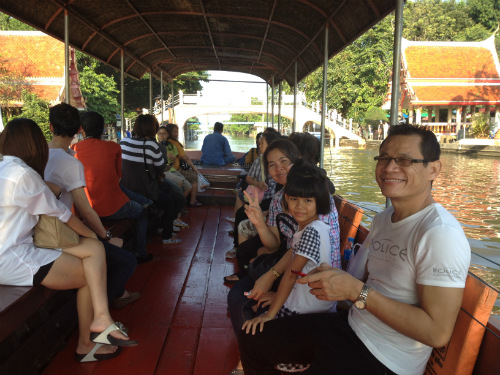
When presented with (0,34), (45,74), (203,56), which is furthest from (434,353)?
(0,34)

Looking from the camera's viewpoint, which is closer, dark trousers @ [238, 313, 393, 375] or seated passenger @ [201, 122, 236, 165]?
dark trousers @ [238, 313, 393, 375]

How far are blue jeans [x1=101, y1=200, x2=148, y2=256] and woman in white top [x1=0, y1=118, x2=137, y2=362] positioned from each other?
129 cm

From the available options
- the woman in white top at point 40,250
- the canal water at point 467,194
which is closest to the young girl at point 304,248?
the woman in white top at point 40,250

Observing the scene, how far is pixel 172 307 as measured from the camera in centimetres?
298

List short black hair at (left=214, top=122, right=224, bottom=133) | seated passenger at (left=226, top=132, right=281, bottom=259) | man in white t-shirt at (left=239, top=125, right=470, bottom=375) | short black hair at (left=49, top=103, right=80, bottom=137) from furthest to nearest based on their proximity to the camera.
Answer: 1. short black hair at (left=214, top=122, right=224, bottom=133)
2. seated passenger at (left=226, top=132, right=281, bottom=259)
3. short black hair at (left=49, top=103, right=80, bottom=137)
4. man in white t-shirt at (left=239, top=125, right=470, bottom=375)

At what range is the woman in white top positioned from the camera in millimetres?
1873

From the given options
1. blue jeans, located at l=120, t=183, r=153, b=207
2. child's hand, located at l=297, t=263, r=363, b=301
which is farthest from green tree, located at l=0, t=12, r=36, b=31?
child's hand, located at l=297, t=263, r=363, b=301

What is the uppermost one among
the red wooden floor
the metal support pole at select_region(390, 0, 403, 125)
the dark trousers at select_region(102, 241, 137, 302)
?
the metal support pole at select_region(390, 0, 403, 125)

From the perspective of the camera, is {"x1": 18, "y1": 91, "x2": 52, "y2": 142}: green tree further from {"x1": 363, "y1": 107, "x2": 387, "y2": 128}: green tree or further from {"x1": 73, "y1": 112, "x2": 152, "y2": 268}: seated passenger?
{"x1": 363, "y1": 107, "x2": 387, "y2": 128}: green tree

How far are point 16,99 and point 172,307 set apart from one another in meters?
20.4

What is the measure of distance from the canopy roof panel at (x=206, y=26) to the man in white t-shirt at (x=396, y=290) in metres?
2.01

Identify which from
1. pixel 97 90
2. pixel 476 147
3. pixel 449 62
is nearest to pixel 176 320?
pixel 476 147

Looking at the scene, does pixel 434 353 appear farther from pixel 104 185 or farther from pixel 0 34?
pixel 0 34

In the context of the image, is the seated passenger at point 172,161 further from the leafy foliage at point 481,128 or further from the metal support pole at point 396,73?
the leafy foliage at point 481,128
